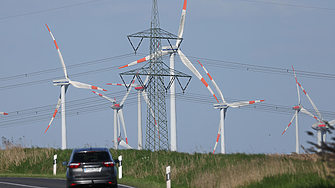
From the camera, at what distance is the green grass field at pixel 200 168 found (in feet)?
53.1

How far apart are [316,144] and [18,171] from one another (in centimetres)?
2609

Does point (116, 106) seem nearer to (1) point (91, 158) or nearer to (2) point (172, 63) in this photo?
(2) point (172, 63)

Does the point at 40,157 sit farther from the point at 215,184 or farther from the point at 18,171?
the point at 215,184

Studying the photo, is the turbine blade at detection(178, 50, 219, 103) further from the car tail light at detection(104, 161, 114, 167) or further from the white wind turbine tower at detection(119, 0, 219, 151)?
the car tail light at detection(104, 161, 114, 167)

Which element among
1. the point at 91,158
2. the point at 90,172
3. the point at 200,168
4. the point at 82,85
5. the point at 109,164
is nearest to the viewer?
the point at 90,172

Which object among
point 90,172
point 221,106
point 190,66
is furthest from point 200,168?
point 221,106

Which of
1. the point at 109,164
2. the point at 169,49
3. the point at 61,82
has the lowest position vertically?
the point at 109,164

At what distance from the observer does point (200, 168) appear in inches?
954

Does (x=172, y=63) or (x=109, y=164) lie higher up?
(x=172, y=63)

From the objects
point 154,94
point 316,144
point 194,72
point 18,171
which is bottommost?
point 18,171

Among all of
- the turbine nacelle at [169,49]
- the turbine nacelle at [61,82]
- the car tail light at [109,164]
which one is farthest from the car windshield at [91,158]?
the turbine nacelle at [61,82]

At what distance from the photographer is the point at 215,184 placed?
19.6m

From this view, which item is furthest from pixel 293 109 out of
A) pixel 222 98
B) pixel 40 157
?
pixel 40 157

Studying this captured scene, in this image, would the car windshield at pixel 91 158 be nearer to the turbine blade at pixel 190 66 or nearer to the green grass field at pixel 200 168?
the green grass field at pixel 200 168
